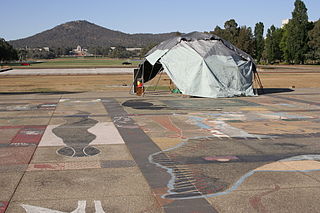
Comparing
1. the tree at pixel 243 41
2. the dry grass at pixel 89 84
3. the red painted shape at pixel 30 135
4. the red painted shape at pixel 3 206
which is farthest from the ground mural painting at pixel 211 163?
the tree at pixel 243 41

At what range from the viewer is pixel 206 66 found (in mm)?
22375

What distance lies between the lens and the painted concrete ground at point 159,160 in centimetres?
642

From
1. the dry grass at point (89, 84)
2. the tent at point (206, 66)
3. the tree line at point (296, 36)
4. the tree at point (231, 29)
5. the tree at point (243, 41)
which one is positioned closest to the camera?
the tent at point (206, 66)

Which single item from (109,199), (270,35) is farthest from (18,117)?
(270,35)

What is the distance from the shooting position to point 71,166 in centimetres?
842

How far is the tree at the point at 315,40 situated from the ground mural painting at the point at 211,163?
256ft

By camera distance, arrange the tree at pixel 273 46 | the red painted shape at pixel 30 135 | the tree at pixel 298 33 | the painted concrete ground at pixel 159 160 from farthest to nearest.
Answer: the tree at pixel 273 46 < the tree at pixel 298 33 < the red painted shape at pixel 30 135 < the painted concrete ground at pixel 159 160

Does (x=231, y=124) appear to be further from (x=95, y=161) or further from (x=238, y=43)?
(x=238, y=43)

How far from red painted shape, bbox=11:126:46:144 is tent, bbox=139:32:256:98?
11107 millimetres

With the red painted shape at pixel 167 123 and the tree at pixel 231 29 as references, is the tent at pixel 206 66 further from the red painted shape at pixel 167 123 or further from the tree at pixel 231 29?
the tree at pixel 231 29

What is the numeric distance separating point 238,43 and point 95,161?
71.7 m

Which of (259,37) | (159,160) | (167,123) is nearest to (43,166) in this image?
(159,160)

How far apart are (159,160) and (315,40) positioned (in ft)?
274

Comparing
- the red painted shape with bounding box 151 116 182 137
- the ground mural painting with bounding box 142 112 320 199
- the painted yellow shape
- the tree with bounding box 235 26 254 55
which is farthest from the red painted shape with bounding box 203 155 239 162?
the tree with bounding box 235 26 254 55
